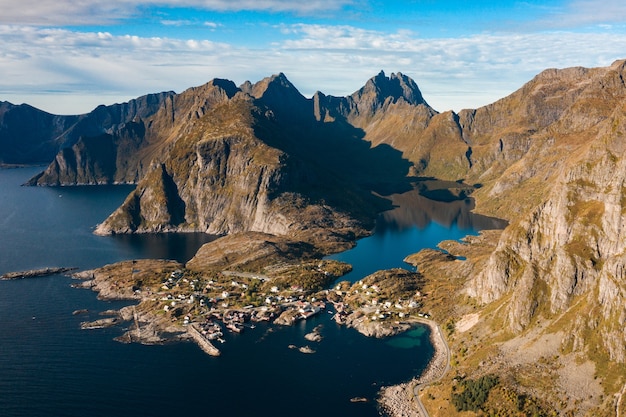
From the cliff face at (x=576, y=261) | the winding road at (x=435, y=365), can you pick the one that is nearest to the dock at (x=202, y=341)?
the winding road at (x=435, y=365)

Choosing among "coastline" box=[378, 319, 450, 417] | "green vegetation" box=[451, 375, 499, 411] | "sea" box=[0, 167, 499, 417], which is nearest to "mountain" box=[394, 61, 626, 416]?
"green vegetation" box=[451, 375, 499, 411]

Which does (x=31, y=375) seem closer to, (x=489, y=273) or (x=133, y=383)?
(x=133, y=383)

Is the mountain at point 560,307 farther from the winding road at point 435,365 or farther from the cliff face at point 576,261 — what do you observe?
the winding road at point 435,365

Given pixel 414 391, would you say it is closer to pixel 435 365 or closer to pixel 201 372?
pixel 435 365

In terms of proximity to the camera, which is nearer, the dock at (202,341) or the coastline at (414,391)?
the coastline at (414,391)

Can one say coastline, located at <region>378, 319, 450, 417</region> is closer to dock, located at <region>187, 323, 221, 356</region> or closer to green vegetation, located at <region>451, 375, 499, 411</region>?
green vegetation, located at <region>451, 375, 499, 411</region>

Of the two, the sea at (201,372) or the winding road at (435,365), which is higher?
the winding road at (435,365)

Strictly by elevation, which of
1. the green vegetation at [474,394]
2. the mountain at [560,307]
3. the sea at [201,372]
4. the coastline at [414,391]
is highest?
the mountain at [560,307]

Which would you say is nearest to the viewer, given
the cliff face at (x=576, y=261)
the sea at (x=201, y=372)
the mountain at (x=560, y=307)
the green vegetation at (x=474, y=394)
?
the mountain at (x=560, y=307)

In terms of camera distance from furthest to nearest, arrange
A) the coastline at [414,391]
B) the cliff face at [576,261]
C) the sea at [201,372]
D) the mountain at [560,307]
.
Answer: the sea at [201,372] < the coastline at [414,391] < the cliff face at [576,261] < the mountain at [560,307]

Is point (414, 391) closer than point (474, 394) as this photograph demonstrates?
No

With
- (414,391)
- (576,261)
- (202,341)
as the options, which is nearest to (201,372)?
(202,341)
